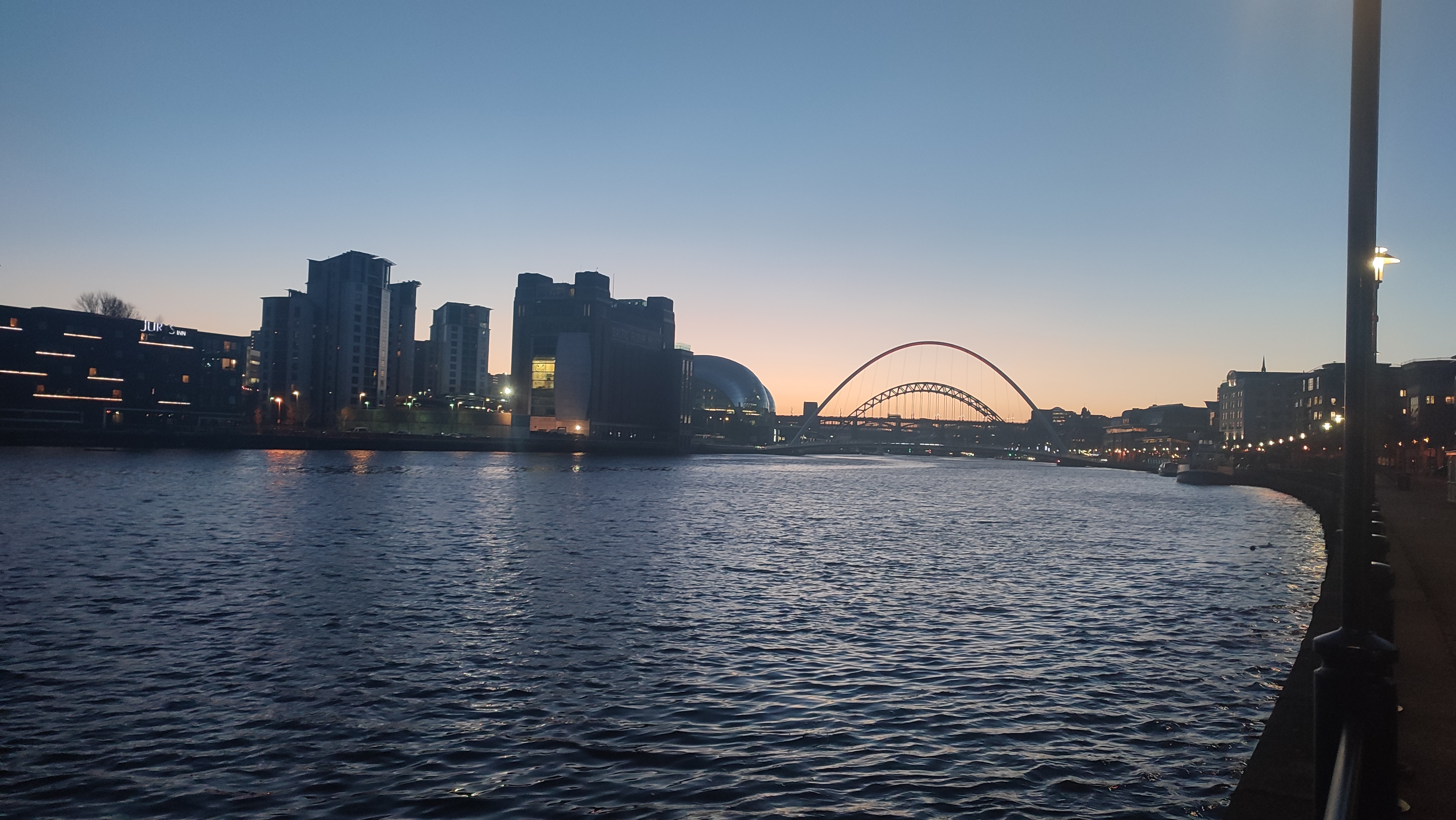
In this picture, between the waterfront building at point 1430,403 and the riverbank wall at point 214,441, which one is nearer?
the waterfront building at point 1430,403

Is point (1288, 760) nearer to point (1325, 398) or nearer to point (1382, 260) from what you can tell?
point (1382, 260)

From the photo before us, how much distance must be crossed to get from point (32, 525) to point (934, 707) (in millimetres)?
46420

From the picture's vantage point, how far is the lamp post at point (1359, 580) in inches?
230

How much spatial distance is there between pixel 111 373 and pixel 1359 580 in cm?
18962

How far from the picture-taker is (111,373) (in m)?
163

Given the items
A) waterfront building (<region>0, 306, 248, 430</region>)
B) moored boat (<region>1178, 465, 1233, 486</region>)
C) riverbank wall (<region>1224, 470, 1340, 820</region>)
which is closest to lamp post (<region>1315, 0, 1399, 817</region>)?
riverbank wall (<region>1224, 470, 1340, 820</region>)

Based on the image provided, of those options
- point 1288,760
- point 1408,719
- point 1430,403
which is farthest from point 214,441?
point 1430,403

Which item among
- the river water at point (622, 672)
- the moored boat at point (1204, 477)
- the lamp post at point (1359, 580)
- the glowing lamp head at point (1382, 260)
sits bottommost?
the river water at point (622, 672)

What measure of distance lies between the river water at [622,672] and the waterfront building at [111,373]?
124286mm

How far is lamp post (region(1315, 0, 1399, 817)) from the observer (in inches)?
230

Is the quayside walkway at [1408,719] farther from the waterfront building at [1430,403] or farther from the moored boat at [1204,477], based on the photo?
the moored boat at [1204,477]

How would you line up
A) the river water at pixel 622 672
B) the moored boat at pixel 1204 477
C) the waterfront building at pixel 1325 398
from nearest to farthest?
the river water at pixel 622 672 → the moored boat at pixel 1204 477 → the waterfront building at pixel 1325 398

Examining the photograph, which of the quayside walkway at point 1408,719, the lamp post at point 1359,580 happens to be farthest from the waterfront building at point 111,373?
the lamp post at point 1359,580

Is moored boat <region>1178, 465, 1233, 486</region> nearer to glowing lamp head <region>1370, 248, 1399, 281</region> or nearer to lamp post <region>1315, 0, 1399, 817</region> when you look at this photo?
glowing lamp head <region>1370, 248, 1399, 281</region>
